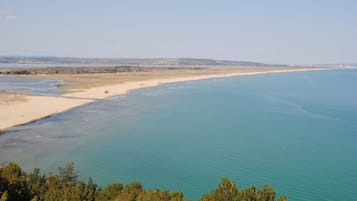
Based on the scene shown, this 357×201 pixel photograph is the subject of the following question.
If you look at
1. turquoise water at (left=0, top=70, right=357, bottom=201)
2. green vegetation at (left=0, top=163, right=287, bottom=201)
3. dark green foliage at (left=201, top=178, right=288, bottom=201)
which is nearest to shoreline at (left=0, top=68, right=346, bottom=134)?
turquoise water at (left=0, top=70, right=357, bottom=201)

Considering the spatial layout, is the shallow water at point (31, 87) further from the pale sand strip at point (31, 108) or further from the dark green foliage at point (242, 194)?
the dark green foliage at point (242, 194)

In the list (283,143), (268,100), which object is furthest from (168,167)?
(268,100)

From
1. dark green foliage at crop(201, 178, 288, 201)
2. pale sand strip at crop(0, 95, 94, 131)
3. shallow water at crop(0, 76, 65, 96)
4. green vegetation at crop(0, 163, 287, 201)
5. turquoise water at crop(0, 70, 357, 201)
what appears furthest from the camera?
shallow water at crop(0, 76, 65, 96)

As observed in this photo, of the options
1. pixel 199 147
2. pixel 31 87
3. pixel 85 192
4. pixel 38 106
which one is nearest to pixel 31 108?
pixel 38 106

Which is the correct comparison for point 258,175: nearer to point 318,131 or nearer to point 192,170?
point 192,170

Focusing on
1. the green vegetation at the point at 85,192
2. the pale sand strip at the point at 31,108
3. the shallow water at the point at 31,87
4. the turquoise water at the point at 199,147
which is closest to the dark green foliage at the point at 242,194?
the green vegetation at the point at 85,192

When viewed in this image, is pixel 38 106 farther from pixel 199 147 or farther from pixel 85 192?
pixel 85 192

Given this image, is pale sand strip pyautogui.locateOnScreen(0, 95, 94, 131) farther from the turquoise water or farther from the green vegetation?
the green vegetation
